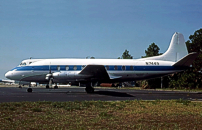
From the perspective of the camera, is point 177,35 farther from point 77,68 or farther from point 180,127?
point 180,127

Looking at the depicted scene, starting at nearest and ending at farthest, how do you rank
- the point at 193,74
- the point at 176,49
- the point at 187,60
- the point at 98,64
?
the point at 187,60 → the point at 98,64 → the point at 176,49 → the point at 193,74

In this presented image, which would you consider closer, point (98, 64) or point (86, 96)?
point (86, 96)

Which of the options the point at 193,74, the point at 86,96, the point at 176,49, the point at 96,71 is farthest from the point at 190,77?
the point at 86,96

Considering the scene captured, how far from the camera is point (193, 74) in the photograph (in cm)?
4319

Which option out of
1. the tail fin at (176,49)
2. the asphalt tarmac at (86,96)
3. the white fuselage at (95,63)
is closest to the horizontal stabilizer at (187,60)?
the white fuselage at (95,63)

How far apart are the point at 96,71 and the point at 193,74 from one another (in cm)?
2770

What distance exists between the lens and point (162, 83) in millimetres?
52062

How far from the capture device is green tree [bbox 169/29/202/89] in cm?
4294

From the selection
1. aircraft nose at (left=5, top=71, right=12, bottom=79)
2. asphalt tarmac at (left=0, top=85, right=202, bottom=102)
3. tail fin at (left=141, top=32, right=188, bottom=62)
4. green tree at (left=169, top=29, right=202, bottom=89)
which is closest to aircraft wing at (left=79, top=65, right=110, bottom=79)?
asphalt tarmac at (left=0, top=85, right=202, bottom=102)

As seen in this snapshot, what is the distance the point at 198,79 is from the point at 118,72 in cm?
2416

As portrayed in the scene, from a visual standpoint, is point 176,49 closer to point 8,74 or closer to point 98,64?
point 98,64

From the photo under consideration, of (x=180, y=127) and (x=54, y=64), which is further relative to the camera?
(x=54, y=64)

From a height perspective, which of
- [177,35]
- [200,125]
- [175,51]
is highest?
[177,35]

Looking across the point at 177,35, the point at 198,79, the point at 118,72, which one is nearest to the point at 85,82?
the point at 118,72
